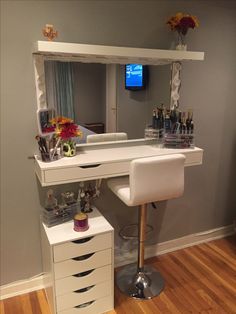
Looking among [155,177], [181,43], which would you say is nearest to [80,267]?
[155,177]

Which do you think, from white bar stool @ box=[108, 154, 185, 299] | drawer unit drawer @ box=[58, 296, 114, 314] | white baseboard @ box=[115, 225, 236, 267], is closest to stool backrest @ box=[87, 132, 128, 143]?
white bar stool @ box=[108, 154, 185, 299]

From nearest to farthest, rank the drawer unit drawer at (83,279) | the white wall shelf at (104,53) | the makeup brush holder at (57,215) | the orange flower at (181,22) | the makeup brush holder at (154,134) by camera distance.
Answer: the white wall shelf at (104,53) < the drawer unit drawer at (83,279) < the makeup brush holder at (57,215) < the orange flower at (181,22) < the makeup brush holder at (154,134)

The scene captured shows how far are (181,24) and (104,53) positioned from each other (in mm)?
656

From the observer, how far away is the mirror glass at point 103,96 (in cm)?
185

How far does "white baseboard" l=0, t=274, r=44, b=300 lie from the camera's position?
6.64ft

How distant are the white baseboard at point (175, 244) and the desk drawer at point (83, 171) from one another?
3.05ft

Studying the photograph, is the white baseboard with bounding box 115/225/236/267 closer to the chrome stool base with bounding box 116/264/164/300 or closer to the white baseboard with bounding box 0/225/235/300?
the white baseboard with bounding box 0/225/235/300

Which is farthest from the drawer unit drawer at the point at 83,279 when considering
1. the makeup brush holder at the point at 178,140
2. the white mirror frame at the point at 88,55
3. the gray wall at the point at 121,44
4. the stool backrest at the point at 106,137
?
the white mirror frame at the point at 88,55

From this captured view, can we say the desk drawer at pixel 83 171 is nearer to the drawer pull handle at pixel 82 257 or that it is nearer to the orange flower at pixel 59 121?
the orange flower at pixel 59 121

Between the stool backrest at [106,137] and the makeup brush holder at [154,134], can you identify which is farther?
the makeup brush holder at [154,134]

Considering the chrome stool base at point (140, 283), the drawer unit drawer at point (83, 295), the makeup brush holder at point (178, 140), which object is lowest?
the chrome stool base at point (140, 283)

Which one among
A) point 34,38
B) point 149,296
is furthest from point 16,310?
point 34,38

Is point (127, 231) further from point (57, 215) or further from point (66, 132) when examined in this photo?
point (66, 132)

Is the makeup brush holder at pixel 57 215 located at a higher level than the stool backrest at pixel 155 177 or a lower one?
lower
